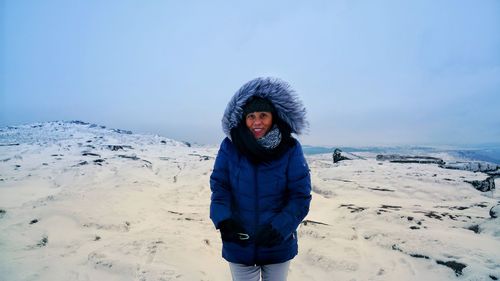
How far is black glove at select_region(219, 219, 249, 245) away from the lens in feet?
6.89

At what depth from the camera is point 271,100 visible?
2.38 meters

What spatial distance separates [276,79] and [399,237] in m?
3.55

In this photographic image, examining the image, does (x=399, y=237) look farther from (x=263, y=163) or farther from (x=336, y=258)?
(x=263, y=163)

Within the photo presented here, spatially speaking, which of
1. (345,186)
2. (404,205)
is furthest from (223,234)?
(345,186)

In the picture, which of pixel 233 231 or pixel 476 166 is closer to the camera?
pixel 233 231

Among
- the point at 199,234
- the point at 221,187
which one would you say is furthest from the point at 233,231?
the point at 199,234

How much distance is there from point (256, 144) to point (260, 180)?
27cm

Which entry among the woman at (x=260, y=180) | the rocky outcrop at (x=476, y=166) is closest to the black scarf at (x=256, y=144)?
the woman at (x=260, y=180)

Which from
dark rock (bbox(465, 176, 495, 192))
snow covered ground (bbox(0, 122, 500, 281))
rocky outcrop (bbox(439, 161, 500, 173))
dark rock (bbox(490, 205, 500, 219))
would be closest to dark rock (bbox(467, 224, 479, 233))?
snow covered ground (bbox(0, 122, 500, 281))

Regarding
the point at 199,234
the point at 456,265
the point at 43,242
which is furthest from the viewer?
the point at 199,234

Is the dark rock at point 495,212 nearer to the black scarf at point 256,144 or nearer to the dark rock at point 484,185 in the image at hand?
the dark rock at point 484,185

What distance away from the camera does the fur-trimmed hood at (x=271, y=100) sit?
2.37 metres

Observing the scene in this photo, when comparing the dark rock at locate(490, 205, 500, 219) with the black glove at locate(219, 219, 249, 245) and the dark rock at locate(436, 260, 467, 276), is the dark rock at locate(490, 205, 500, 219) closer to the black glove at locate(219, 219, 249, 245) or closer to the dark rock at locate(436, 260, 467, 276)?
the dark rock at locate(436, 260, 467, 276)

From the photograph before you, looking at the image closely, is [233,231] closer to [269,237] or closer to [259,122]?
[269,237]
